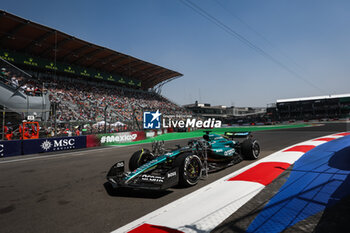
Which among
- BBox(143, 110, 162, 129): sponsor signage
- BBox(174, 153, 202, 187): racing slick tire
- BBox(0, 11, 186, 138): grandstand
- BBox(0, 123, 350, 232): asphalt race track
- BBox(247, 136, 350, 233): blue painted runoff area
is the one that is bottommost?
BBox(0, 123, 350, 232): asphalt race track

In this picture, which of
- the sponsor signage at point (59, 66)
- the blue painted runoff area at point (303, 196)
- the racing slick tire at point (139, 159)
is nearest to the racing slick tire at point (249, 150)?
the blue painted runoff area at point (303, 196)

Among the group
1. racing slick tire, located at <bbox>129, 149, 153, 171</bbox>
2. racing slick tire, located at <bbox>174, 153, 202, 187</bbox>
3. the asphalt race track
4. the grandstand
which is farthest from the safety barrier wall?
racing slick tire, located at <bbox>174, 153, 202, 187</bbox>

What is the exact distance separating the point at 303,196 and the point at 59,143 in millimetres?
11281

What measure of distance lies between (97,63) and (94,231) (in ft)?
106

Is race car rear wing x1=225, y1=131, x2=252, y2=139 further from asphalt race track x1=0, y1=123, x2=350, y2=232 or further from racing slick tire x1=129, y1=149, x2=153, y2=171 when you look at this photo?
racing slick tire x1=129, y1=149, x2=153, y2=171

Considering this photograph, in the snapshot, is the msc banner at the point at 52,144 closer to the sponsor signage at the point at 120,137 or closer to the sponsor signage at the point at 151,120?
the sponsor signage at the point at 120,137

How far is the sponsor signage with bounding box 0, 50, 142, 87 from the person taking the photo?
23.7m

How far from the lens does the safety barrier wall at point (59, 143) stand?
945cm

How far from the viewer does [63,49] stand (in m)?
25.9

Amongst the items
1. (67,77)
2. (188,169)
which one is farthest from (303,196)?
(67,77)

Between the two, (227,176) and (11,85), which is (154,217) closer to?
(227,176)

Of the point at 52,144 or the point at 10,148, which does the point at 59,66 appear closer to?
the point at 52,144

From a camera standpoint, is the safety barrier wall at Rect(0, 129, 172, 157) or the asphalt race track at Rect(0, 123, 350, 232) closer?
the asphalt race track at Rect(0, 123, 350, 232)

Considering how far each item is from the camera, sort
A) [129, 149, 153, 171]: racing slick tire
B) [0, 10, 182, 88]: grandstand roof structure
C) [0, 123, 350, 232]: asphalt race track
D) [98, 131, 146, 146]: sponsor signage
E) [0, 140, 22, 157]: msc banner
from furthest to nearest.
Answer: [0, 10, 182, 88]: grandstand roof structure → [98, 131, 146, 146]: sponsor signage → [0, 140, 22, 157]: msc banner → [129, 149, 153, 171]: racing slick tire → [0, 123, 350, 232]: asphalt race track
